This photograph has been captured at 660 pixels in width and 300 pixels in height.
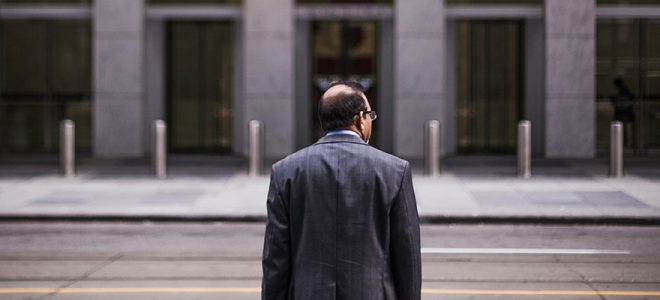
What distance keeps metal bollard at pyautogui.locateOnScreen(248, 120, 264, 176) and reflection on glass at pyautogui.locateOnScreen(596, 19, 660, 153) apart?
27.1ft

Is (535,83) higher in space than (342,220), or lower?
higher

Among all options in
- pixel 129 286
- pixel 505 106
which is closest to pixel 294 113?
pixel 505 106

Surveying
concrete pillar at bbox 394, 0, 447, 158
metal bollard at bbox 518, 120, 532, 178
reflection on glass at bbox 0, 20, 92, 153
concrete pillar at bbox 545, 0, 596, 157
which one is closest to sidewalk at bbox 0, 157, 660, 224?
metal bollard at bbox 518, 120, 532, 178

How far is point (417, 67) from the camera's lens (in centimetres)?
2077

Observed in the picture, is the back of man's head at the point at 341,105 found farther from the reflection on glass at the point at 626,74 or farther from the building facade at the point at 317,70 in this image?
the reflection on glass at the point at 626,74

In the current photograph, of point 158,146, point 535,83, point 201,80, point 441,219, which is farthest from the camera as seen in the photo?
point 201,80

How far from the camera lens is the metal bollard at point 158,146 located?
1603 centimetres

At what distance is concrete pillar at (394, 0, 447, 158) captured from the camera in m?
20.7

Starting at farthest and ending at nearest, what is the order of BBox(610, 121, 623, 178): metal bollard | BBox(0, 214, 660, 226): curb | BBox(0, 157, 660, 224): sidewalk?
BBox(610, 121, 623, 178): metal bollard
BBox(0, 157, 660, 224): sidewalk
BBox(0, 214, 660, 226): curb

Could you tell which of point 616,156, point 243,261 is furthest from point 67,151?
point 616,156

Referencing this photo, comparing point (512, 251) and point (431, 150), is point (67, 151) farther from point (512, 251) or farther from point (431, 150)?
point (512, 251)

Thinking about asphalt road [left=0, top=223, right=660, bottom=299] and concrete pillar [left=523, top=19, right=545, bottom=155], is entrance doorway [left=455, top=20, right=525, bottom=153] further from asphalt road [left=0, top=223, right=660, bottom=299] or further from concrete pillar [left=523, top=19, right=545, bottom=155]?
asphalt road [left=0, top=223, right=660, bottom=299]

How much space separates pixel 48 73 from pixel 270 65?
513 centimetres

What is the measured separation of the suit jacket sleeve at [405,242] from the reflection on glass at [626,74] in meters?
18.4
